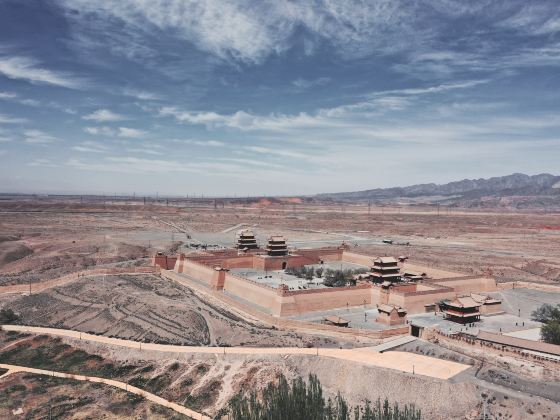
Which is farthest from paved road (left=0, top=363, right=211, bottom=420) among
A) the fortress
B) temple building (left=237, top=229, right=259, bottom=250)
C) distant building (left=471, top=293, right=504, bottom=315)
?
temple building (left=237, top=229, right=259, bottom=250)

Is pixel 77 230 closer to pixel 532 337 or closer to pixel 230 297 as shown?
pixel 230 297

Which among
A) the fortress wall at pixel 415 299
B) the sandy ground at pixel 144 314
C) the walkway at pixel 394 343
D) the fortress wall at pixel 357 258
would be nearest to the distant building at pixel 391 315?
the walkway at pixel 394 343

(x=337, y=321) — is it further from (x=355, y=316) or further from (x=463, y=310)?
(x=463, y=310)

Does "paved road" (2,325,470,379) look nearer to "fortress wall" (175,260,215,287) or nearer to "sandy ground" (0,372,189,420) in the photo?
"sandy ground" (0,372,189,420)

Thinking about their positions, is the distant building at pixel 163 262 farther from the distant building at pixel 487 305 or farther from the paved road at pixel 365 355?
the distant building at pixel 487 305

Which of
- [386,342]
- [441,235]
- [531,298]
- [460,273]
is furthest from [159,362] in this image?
[441,235]
